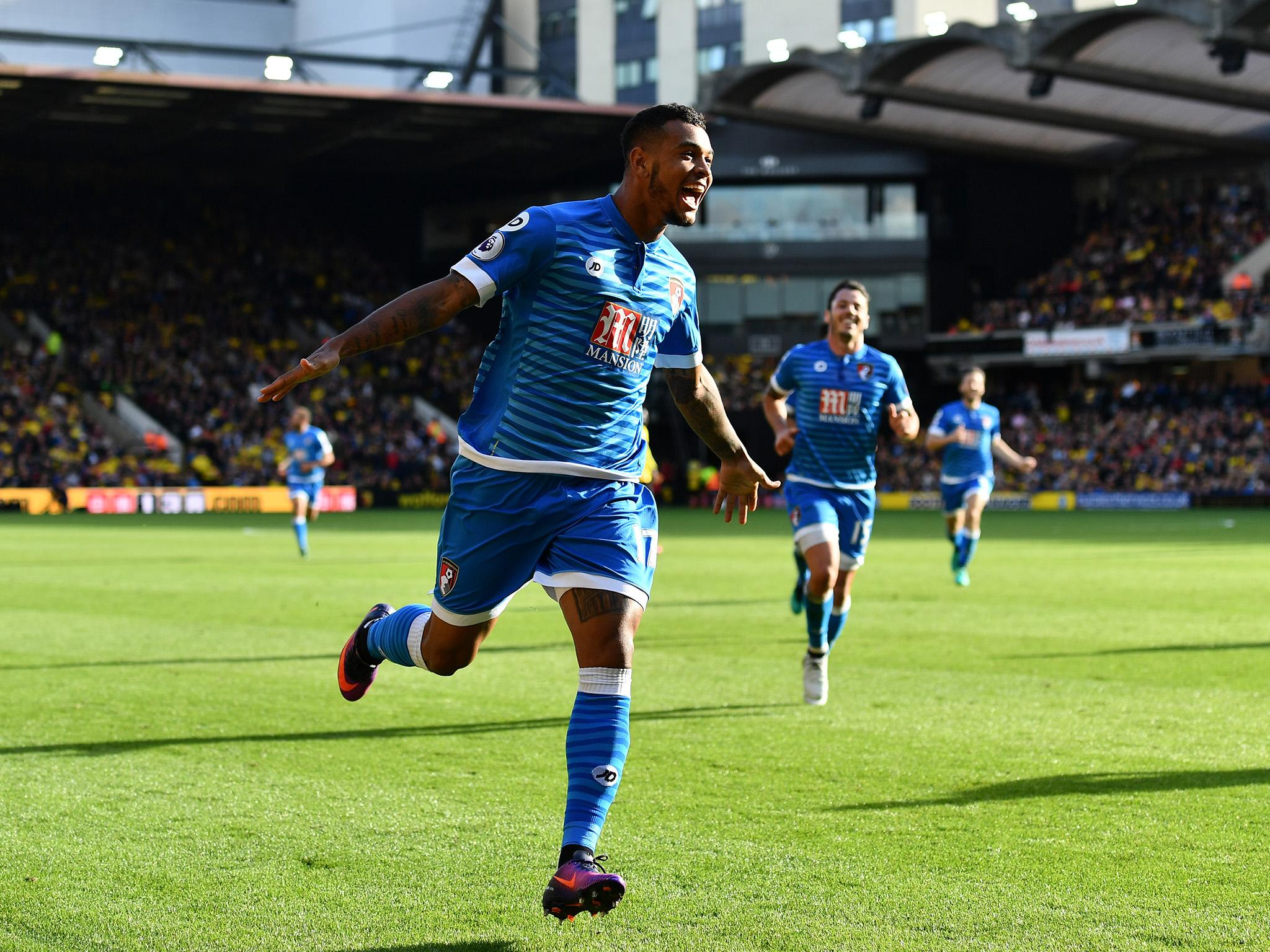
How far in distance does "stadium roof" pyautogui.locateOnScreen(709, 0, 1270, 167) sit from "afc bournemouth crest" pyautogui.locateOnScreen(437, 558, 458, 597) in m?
34.3

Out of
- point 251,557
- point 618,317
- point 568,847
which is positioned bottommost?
point 251,557

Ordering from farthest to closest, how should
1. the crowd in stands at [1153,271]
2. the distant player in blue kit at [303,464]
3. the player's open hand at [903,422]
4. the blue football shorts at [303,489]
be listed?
the crowd in stands at [1153,271]
the blue football shorts at [303,489]
the distant player in blue kit at [303,464]
the player's open hand at [903,422]

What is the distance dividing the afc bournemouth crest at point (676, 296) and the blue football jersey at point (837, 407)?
4940mm

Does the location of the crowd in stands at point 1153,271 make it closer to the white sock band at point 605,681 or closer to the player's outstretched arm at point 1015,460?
the player's outstretched arm at point 1015,460

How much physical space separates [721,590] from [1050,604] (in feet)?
12.9

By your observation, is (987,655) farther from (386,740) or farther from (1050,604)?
(386,740)

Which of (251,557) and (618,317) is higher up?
(618,317)

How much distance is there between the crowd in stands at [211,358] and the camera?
155 ft

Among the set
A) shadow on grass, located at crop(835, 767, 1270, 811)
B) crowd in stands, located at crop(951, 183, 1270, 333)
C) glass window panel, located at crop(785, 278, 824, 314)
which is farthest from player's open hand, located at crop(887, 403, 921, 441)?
glass window panel, located at crop(785, 278, 824, 314)

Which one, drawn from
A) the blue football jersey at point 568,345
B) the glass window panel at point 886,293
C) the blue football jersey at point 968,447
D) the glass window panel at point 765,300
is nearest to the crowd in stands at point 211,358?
the glass window panel at point 765,300

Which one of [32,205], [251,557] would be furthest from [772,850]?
[32,205]

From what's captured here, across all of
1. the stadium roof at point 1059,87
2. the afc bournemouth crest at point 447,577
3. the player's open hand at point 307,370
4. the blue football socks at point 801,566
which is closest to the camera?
the player's open hand at point 307,370

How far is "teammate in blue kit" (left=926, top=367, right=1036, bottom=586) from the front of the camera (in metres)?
18.6

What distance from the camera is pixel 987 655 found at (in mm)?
11531
